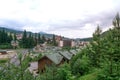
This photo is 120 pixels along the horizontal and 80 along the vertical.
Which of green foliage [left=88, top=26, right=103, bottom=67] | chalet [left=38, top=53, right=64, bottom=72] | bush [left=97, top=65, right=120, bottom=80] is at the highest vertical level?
green foliage [left=88, top=26, right=103, bottom=67]

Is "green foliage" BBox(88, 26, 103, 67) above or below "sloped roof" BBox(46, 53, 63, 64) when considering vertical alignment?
above

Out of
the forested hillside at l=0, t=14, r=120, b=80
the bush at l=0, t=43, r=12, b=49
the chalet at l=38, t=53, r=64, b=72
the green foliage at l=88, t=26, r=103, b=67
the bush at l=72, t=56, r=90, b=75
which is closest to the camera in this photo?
the forested hillside at l=0, t=14, r=120, b=80

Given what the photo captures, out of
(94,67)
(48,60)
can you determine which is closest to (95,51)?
(94,67)

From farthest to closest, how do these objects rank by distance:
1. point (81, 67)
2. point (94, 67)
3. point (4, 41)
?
point (4, 41)
point (81, 67)
point (94, 67)

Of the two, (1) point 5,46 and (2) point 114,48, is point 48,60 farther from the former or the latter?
(1) point 5,46

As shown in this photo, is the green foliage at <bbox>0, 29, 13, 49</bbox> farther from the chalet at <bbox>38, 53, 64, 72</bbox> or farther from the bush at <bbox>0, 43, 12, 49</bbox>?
the chalet at <bbox>38, 53, 64, 72</bbox>

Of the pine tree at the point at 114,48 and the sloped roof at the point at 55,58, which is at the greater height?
the pine tree at the point at 114,48

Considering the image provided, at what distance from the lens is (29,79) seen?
17.8m

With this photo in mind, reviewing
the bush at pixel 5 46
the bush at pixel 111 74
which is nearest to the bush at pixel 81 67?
the bush at pixel 111 74

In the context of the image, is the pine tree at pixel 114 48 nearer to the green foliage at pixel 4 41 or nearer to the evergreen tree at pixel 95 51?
the evergreen tree at pixel 95 51

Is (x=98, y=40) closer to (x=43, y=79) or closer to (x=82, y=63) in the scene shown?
(x=82, y=63)

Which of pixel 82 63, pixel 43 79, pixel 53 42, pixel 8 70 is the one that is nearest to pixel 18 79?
pixel 8 70

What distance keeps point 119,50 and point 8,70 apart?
41.9ft

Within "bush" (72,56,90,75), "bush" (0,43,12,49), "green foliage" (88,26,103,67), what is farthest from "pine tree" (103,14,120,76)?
"bush" (0,43,12,49)
